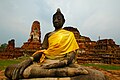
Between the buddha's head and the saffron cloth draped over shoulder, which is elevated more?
the buddha's head

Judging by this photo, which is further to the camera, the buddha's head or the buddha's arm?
the buddha's head

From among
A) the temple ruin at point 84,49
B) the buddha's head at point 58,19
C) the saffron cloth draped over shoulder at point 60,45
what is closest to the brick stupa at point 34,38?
the temple ruin at point 84,49

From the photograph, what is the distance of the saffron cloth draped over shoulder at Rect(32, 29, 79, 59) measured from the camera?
5.29 m

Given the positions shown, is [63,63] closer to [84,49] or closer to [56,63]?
[56,63]

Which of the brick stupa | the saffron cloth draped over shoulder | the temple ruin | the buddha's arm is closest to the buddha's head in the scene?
the saffron cloth draped over shoulder

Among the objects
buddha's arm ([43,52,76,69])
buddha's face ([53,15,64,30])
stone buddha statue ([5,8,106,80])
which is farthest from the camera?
buddha's face ([53,15,64,30])

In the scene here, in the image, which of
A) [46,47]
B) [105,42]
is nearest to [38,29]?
[105,42]

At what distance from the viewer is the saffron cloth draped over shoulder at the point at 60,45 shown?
529cm

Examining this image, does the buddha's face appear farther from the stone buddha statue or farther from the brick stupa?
the brick stupa

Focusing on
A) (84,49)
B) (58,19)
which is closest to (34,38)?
(84,49)

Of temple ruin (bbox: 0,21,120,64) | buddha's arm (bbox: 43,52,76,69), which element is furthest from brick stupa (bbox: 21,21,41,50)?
buddha's arm (bbox: 43,52,76,69)

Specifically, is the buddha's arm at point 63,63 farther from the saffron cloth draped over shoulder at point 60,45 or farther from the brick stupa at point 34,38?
the brick stupa at point 34,38

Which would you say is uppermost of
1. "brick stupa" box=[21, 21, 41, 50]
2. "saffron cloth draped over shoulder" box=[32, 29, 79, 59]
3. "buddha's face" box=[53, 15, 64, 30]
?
"brick stupa" box=[21, 21, 41, 50]

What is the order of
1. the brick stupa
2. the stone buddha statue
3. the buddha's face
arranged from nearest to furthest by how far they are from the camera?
the stone buddha statue < the buddha's face < the brick stupa
